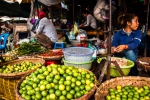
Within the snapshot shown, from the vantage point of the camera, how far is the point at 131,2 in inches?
315

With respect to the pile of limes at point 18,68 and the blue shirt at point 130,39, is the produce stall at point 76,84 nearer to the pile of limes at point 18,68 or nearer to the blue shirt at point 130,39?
the pile of limes at point 18,68

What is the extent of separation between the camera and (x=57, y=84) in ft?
6.81

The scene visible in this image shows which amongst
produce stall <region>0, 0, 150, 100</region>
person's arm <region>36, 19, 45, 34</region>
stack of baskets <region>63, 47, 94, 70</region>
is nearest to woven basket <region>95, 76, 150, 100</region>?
produce stall <region>0, 0, 150, 100</region>

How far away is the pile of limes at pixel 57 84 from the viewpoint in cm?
192

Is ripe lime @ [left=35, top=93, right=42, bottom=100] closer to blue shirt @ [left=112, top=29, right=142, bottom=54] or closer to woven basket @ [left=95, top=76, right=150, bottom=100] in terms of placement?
woven basket @ [left=95, top=76, right=150, bottom=100]

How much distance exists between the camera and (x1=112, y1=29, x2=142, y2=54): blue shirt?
3367 mm

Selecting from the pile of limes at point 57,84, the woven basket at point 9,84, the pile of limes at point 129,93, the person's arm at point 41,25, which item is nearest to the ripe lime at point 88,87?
the pile of limes at point 57,84

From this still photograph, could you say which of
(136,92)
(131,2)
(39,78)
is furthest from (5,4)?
(131,2)

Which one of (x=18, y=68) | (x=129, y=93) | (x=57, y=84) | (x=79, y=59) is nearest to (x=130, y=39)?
(x=79, y=59)

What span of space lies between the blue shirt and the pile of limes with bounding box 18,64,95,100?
4.74 ft

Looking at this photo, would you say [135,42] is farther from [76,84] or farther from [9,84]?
[9,84]

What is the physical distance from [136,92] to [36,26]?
452 cm

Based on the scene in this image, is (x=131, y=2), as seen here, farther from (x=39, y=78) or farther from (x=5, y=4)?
(x=39, y=78)

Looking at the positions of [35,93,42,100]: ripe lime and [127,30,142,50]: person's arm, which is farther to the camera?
[127,30,142,50]: person's arm
